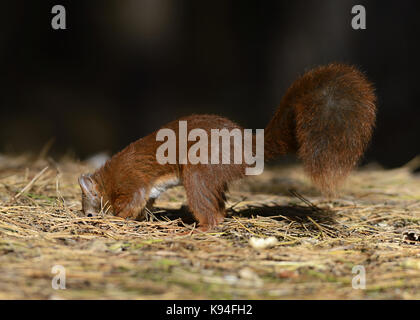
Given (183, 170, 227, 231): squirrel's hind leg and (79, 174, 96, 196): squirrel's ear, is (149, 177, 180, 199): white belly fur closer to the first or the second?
(183, 170, 227, 231): squirrel's hind leg

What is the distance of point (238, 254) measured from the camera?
69.3 inches

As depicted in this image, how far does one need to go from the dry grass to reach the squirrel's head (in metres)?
0.09

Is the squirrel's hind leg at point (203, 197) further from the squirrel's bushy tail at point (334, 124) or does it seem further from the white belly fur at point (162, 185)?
the squirrel's bushy tail at point (334, 124)

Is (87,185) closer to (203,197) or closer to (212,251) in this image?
(203,197)

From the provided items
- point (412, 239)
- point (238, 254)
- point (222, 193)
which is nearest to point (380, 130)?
point (412, 239)

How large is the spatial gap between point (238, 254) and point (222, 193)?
59 centimetres

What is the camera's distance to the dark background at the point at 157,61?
518 cm

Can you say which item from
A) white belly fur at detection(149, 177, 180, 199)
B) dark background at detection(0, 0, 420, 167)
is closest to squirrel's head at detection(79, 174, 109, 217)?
white belly fur at detection(149, 177, 180, 199)

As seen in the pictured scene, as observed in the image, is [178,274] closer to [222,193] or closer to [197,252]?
[197,252]

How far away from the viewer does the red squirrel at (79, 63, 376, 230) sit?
1.92m

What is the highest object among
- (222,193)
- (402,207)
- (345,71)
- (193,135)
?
(345,71)

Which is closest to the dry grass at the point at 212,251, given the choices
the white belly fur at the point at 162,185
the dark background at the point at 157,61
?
the white belly fur at the point at 162,185

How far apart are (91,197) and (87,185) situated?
0.08 meters

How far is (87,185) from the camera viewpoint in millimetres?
2498
